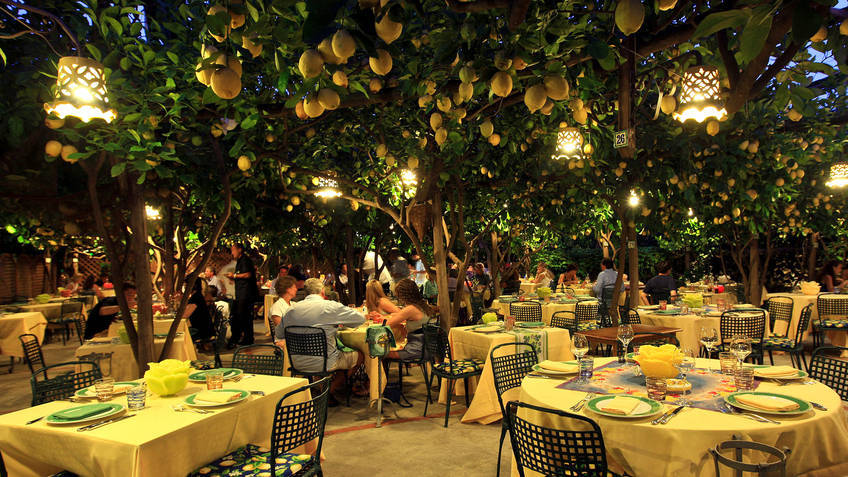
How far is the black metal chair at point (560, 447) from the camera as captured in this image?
79.0 inches

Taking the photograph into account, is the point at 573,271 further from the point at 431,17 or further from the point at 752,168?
the point at 431,17

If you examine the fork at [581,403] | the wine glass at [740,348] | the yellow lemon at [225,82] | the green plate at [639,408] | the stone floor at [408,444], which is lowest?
the stone floor at [408,444]

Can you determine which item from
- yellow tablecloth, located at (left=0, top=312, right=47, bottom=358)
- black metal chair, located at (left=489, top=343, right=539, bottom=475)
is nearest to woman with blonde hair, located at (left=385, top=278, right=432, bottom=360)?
black metal chair, located at (left=489, top=343, right=539, bottom=475)

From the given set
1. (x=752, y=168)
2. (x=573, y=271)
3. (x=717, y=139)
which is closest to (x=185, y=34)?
(x=717, y=139)

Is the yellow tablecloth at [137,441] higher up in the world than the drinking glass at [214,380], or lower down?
lower down

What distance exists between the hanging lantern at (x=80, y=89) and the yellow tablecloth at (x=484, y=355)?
3252 mm

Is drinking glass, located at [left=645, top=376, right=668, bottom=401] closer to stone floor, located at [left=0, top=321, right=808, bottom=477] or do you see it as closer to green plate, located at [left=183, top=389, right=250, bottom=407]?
stone floor, located at [left=0, top=321, right=808, bottom=477]

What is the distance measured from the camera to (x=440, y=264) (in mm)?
6316

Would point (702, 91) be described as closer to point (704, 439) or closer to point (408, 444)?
point (704, 439)

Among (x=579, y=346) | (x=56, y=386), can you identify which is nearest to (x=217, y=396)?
(x=56, y=386)

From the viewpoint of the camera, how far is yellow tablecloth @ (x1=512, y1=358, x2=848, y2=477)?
195 cm

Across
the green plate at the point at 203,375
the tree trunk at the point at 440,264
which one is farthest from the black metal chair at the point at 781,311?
the green plate at the point at 203,375

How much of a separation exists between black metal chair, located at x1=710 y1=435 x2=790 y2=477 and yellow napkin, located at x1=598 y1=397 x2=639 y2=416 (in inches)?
13.7

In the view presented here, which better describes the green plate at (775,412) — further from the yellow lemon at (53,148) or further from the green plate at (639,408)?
the yellow lemon at (53,148)
